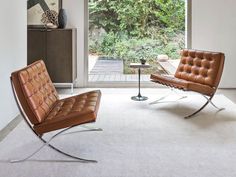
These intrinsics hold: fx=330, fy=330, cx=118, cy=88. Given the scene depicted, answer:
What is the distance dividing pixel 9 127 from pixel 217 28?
13.9ft

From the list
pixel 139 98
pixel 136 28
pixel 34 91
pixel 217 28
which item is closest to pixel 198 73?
pixel 139 98

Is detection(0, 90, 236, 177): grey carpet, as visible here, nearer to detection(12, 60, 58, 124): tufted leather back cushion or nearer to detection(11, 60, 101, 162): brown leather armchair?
detection(11, 60, 101, 162): brown leather armchair

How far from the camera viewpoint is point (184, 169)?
105 inches

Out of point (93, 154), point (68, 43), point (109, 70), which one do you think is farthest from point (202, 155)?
point (109, 70)

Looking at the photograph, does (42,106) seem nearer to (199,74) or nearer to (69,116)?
(69,116)

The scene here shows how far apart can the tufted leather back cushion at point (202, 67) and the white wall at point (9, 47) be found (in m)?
2.33

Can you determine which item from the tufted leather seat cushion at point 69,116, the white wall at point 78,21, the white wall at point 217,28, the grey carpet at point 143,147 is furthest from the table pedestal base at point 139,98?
the tufted leather seat cushion at point 69,116

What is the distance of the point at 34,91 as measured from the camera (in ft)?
9.61

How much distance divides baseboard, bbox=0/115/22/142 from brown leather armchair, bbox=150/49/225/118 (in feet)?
6.85

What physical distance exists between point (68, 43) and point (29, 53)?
692 mm

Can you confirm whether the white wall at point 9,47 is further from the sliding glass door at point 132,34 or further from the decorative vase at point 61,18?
the sliding glass door at point 132,34

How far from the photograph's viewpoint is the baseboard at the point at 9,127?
348cm

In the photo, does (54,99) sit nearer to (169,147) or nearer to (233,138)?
(169,147)

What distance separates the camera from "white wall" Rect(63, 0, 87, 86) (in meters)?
6.18
